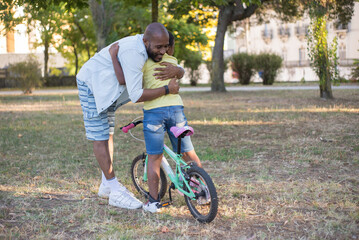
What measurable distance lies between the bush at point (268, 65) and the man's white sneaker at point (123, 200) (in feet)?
82.0

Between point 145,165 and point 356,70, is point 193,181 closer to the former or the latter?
point 145,165

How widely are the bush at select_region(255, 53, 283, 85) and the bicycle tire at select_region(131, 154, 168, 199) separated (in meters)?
24.6

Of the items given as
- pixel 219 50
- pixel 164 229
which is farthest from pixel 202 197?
pixel 219 50

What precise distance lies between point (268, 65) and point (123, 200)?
25.2 metres

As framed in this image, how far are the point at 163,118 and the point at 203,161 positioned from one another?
2.57 m

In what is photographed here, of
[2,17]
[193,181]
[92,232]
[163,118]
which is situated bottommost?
[92,232]

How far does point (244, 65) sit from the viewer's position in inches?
1153

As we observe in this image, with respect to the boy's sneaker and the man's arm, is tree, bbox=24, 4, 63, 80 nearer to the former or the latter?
the man's arm

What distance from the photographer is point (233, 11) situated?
20016mm

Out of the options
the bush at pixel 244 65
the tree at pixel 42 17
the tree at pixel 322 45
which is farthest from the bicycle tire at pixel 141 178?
the bush at pixel 244 65

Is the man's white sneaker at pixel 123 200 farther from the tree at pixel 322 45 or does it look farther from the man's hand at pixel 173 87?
the tree at pixel 322 45

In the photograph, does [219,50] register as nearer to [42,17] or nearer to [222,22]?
[222,22]

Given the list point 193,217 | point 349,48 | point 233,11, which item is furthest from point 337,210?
point 349,48

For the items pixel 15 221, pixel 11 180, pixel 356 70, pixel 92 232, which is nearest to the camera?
pixel 92 232
